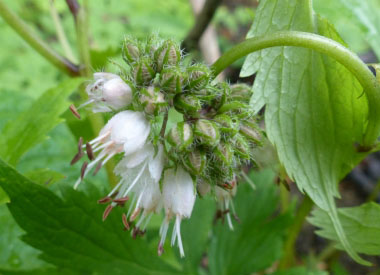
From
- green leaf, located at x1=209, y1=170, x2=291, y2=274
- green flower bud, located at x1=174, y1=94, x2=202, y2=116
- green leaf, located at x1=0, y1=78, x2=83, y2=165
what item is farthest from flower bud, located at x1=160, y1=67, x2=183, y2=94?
green leaf, located at x1=209, y1=170, x2=291, y2=274

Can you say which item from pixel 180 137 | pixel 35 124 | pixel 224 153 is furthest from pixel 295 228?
pixel 35 124

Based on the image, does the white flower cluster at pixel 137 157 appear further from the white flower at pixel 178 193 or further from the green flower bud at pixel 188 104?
the green flower bud at pixel 188 104

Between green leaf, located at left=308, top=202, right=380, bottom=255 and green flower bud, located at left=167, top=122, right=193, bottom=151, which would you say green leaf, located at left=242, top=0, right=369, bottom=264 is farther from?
green flower bud, located at left=167, top=122, right=193, bottom=151

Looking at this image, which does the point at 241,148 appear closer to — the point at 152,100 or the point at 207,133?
the point at 207,133

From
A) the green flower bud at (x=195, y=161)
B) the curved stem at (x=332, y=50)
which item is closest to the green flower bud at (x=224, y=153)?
the green flower bud at (x=195, y=161)

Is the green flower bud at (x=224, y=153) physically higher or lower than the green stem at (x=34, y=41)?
lower
